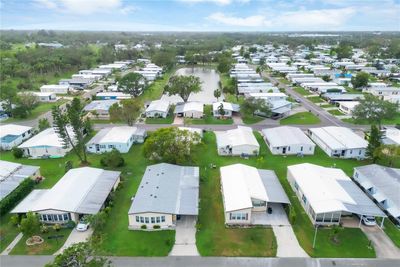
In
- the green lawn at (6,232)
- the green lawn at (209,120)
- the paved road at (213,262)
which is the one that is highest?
the green lawn at (209,120)

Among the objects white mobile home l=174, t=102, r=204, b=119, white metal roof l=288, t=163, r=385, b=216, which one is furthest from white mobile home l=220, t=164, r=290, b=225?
white mobile home l=174, t=102, r=204, b=119

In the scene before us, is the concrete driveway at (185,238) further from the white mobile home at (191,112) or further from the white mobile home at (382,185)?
the white mobile home at (191,112)

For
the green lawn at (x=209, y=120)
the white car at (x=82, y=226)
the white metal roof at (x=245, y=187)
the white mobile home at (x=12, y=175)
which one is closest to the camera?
the white car at (x=82, y=226)

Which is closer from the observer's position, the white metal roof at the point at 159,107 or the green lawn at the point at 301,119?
the green lawn at the point at 301,119

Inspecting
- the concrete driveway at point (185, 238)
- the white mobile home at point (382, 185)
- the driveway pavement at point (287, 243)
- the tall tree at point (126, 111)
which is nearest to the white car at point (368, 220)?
the white mobile home at point (382, 185)

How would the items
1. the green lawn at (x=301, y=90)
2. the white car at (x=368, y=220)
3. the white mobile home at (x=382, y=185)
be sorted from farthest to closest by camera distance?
the green lawn at (x=301, y=90)
the white mobile home at (x=382, y=185)
the white car at (x=368, y=220)

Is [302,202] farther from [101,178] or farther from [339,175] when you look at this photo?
[101,178]

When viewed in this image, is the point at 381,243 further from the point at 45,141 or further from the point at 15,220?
the point at 45,141

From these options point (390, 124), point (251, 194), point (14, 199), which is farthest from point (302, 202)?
point (390, 124)
